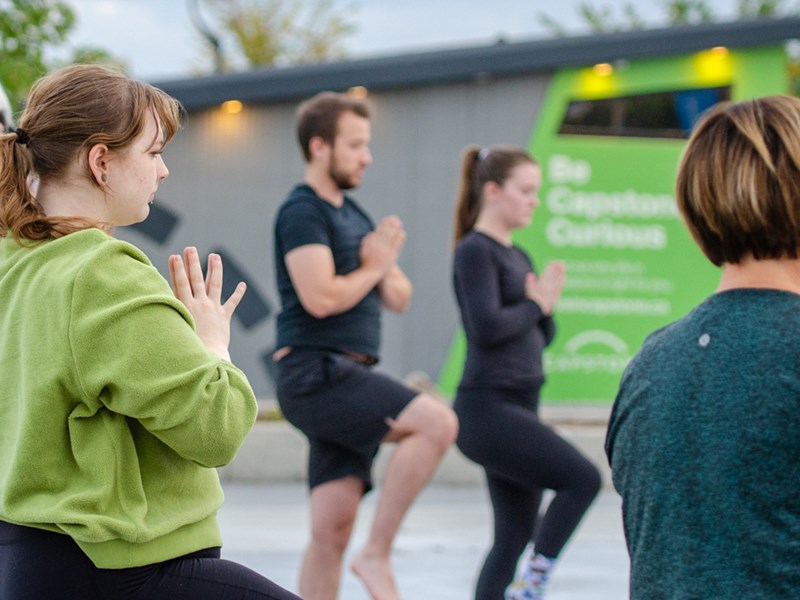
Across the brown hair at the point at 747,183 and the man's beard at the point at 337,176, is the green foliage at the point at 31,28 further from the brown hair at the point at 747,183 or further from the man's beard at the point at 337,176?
the brown hair at the point at 747,183

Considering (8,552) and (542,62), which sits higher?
(542,62)

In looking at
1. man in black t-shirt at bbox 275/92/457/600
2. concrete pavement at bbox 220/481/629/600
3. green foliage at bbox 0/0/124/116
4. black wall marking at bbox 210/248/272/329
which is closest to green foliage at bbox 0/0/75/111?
green foliage at bbox 0/0/124/116

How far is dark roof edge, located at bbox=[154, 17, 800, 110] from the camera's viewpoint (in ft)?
39.2

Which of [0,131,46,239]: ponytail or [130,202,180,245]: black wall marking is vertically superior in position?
[0,131,46,239]: ponytail

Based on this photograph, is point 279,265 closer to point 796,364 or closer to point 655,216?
point 796,364

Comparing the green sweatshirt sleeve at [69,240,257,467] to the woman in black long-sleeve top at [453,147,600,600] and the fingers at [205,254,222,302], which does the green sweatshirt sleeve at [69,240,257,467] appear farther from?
the woman in black long-sleeve top at [453,147,600,600]

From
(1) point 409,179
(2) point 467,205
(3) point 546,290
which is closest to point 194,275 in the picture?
(3) point 546,290

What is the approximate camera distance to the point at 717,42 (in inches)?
475

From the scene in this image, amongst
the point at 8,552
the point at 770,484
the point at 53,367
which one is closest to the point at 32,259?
the point at 53,367

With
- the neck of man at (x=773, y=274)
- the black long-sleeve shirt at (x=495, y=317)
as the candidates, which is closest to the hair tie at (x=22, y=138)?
the neck of man at (x=773, y=274)

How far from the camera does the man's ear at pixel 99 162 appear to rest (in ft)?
7.27

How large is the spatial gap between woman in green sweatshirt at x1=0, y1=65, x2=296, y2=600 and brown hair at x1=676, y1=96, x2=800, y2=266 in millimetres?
853

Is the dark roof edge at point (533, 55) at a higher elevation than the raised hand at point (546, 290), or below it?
higher

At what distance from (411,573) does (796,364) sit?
4.08m
